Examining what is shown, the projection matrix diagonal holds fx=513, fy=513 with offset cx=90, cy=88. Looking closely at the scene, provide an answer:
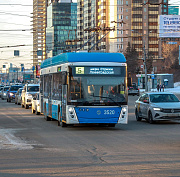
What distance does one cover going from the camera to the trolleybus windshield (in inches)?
747

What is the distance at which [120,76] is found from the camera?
19.4 meters

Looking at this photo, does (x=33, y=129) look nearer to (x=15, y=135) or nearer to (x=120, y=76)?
(x=15, y=135)

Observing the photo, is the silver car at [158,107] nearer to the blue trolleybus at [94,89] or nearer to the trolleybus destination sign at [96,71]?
the blue trolleybus at [94,89]

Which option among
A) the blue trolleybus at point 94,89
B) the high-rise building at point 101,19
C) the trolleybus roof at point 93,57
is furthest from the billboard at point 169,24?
the blue trolleybus at point 94,89

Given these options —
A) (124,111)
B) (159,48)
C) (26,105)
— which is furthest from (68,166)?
(159,48)

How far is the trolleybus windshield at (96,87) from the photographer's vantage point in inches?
747

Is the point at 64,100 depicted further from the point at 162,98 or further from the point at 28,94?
the point at 28,94

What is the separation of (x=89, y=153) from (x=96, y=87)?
6926 mm

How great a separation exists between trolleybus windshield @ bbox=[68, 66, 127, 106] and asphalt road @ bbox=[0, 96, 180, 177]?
1141mm

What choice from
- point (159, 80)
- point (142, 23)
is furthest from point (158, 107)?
point (142, 23)

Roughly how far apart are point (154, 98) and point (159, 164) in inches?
530

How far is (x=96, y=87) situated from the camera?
19.1 meters

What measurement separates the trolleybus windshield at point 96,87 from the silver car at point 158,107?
375cm

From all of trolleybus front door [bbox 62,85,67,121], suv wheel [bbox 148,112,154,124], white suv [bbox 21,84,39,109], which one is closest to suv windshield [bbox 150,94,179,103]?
suv wheel [bbox 148,112,154,124]
